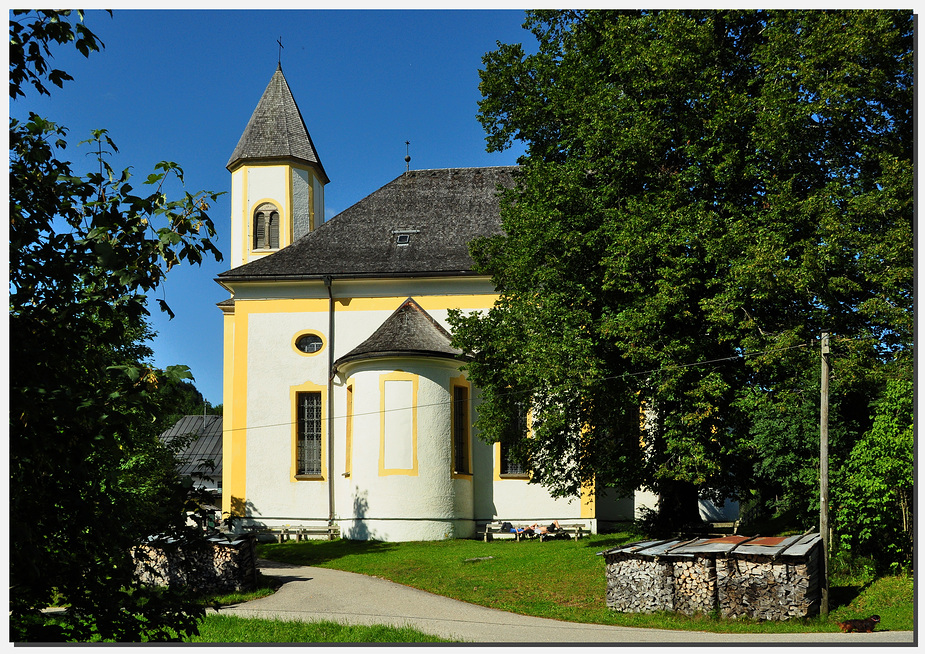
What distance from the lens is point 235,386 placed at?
27.8 m

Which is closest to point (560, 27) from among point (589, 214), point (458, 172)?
point (589, 214)

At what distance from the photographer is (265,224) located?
32.3 metres

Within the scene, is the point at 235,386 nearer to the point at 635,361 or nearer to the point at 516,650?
the point at 635,361

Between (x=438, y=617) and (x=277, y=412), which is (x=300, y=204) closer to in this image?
(x=277, y=412)

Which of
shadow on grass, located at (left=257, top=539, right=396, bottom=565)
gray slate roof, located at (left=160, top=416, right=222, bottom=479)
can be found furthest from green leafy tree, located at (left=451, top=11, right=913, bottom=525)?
gray slate roof, located at (left=160, top=416, right=222, bottom=479)

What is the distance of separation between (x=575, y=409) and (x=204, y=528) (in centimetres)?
1280

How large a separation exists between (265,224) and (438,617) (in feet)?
70.0

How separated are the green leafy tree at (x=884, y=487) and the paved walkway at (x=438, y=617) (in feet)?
11.0

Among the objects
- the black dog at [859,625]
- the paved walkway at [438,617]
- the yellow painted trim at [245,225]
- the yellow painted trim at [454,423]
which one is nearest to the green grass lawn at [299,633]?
the paved walkway at [438,617]

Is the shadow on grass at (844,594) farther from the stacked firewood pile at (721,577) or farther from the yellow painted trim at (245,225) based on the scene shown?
the yellow painted trim at (245,225)

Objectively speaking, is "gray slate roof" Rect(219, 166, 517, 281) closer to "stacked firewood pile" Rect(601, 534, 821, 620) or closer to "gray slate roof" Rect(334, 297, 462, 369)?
"gray slate roof" Rect(334, 297, 462, 369)

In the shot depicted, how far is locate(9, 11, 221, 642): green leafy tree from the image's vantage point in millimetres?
5574

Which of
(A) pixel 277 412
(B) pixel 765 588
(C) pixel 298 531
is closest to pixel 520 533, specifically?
(C) pixel 298 531

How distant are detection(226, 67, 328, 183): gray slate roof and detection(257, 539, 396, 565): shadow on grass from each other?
575 inches
